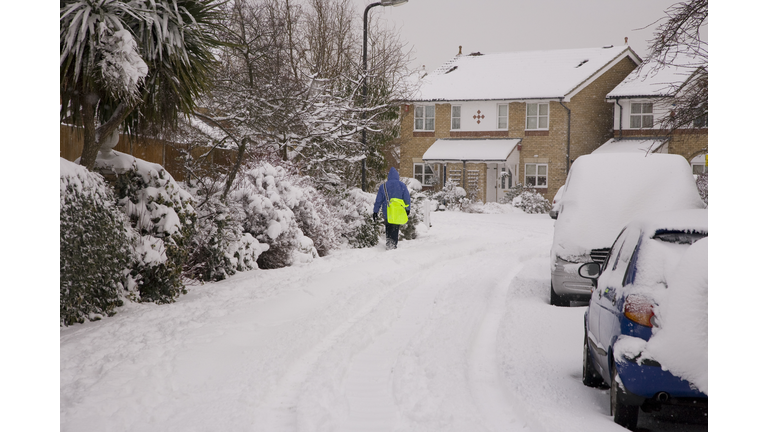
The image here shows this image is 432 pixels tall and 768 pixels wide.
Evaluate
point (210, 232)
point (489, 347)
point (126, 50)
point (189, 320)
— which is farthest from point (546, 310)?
point (126, 50)

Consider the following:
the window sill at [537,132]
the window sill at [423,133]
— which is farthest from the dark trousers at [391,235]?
the window sill at [423,133]

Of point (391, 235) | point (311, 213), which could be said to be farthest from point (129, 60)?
point (391, 235)

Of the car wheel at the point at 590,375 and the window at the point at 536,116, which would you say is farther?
the window at the point at 536,116

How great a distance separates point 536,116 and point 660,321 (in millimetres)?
30515

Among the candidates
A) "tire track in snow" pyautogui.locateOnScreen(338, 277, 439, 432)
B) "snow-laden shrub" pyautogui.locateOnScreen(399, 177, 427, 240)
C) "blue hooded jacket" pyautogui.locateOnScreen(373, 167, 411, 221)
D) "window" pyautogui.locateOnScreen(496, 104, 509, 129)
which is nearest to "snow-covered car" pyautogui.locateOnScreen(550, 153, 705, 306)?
Result: "tire track in snow" pyautogui.locateOnScreen(338, 277, 439, 432)

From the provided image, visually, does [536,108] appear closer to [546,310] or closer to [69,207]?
[546,310]

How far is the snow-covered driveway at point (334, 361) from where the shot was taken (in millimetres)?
4273

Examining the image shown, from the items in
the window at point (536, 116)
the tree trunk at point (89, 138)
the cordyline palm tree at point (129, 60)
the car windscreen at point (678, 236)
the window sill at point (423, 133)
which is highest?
the window at point (536, 116)

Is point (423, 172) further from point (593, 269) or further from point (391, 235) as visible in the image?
point (593, 269)

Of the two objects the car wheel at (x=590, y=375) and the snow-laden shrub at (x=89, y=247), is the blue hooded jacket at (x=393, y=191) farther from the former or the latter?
the car wheel at (x=590, y=375)

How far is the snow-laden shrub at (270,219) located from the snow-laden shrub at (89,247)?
3786 mm

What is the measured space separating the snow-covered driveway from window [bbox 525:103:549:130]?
24084 mm

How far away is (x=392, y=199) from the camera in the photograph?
14.1 meters
